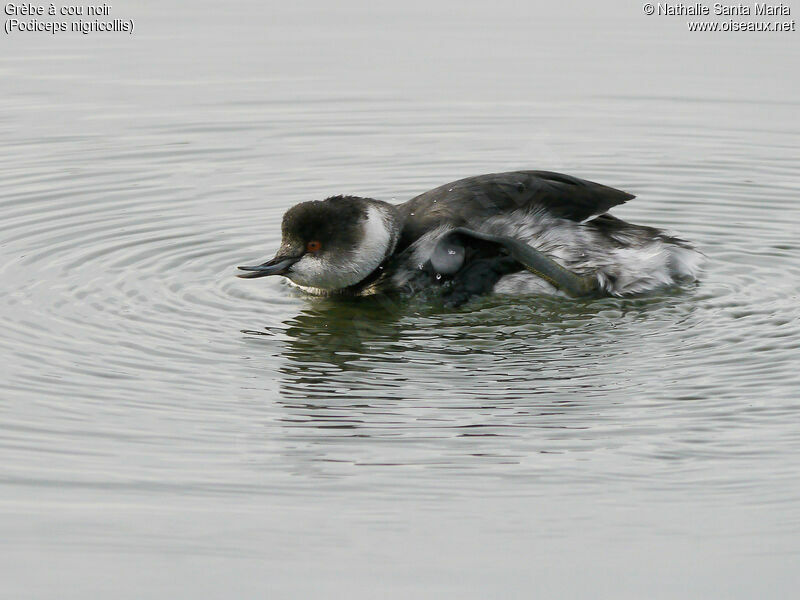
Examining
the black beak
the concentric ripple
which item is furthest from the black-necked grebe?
the concentric ripple

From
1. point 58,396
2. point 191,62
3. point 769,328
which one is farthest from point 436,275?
point 191,62

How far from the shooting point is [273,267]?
28.3ft

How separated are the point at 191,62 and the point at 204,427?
8.71 m

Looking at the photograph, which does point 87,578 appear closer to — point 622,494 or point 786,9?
point 622,494

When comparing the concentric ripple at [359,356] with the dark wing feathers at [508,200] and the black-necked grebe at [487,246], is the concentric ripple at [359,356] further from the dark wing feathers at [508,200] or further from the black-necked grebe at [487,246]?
the dark wing feathers at [508,200]

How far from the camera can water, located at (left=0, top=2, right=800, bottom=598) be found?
553cm

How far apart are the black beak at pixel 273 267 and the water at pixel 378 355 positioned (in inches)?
9.1

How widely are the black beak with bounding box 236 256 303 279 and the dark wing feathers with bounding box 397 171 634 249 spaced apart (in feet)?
2.23

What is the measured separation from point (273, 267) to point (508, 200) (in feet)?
4.66

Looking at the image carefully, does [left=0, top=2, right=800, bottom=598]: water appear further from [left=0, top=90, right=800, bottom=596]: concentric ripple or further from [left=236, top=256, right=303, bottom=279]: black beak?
[left=236, top=256, right=303, bottom=279]: black beak

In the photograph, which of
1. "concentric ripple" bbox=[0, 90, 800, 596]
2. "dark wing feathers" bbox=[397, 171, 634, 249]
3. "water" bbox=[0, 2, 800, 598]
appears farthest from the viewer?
"dark wing feathers" bbox=[397, 171, 634, 249]

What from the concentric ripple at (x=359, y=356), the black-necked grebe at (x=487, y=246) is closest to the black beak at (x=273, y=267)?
the black-necked grebe at (x=487, y=246)

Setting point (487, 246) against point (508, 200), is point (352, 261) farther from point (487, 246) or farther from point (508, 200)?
point (508, 200)

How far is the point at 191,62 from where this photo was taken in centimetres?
1479
